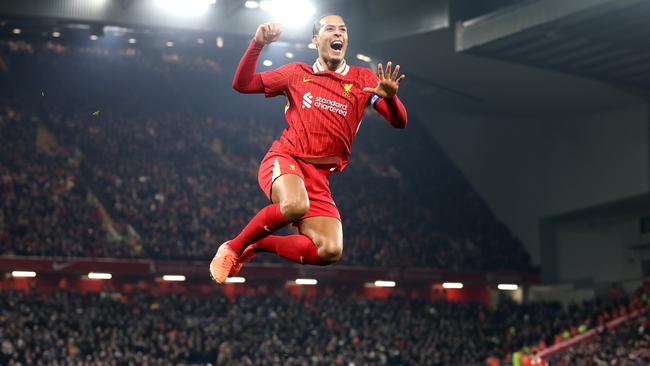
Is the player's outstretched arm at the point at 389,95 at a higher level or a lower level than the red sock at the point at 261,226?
higher

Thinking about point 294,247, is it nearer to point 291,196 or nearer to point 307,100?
point 291,196

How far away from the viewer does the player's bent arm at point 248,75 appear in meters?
8.50

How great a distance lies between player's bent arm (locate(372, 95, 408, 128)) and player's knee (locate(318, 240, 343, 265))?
1266 mm

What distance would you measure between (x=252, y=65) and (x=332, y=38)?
0.76 meters

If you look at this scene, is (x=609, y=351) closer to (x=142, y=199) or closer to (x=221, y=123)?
(x=142, y=199)

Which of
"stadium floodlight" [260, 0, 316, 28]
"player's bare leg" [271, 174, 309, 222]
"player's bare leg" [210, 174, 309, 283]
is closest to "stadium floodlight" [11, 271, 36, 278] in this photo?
"stadium floodlight" [260, 0, 316, 28]

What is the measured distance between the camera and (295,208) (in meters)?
8.14

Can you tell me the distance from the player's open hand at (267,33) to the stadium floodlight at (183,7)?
86.1 ft

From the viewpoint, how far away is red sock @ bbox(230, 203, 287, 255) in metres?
8.39

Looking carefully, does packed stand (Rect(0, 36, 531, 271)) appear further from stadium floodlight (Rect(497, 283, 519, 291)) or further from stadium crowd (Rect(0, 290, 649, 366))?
stadium crowd (Rect(0, 290, 649, 366))

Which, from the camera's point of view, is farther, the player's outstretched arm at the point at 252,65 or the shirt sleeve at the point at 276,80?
the shirt sleeve at the point at 276,80

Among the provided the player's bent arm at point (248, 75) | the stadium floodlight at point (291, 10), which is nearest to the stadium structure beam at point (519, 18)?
the stadium floodlight at point (291, 10)

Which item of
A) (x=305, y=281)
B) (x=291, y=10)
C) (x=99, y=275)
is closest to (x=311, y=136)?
(x=291, y=10)

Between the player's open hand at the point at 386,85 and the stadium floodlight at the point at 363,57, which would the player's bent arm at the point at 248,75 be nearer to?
the player's open hand at the point at 386,85
